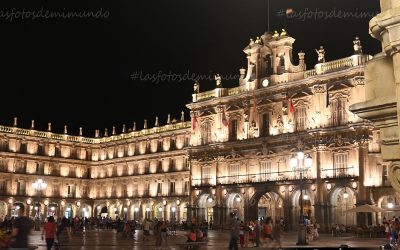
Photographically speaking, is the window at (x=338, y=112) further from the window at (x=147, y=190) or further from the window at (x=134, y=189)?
the window at (x=134, y=189)

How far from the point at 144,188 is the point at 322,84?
35531mm

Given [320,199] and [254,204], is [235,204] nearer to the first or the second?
[254,204]

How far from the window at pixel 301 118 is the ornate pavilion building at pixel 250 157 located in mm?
102

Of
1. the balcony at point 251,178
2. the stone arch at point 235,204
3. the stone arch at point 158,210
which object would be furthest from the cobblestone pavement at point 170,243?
the stone arch at point 158,210

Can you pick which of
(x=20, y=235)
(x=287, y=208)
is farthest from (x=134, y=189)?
(x=20, y=235)

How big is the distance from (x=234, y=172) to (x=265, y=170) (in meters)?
4.24

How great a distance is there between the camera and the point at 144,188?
252 feet

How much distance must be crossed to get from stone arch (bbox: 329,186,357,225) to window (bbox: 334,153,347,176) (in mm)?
1321

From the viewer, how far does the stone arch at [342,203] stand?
4731 cm

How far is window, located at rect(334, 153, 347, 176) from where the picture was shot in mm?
47156

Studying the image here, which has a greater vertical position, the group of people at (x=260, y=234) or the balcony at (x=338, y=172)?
the balcony at (x=338, y=172)

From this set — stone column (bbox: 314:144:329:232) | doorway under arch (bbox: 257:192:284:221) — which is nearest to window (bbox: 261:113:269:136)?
doorway under arch (bbox: 257:192:284:221)

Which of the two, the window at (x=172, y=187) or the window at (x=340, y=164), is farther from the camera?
the window at (x=172, y=187)

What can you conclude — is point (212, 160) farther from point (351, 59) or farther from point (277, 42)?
point (351, 59)
